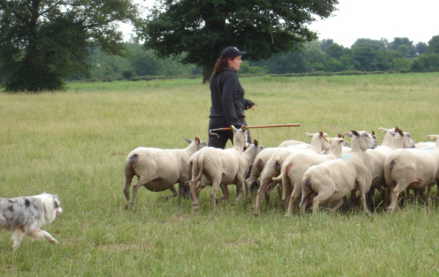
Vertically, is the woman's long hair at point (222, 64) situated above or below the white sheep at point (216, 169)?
above

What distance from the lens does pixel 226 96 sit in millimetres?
9164

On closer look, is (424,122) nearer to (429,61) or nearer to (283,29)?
(283,29)

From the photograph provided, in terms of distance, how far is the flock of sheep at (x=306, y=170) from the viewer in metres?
7.84

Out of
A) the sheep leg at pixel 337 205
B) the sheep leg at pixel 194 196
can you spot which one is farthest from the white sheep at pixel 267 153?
the sheep leg at pixel 337 205

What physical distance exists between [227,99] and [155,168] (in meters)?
1.66

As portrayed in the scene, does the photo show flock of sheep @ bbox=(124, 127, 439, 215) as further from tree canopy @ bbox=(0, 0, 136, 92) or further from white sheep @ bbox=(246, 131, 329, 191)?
tree canopy @ bbox=(0, 0, 136, 92)

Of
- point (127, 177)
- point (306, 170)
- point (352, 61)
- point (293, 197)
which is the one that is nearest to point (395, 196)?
point (306, 170)

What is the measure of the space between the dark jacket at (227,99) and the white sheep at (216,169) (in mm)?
598

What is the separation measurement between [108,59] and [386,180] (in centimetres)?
10714

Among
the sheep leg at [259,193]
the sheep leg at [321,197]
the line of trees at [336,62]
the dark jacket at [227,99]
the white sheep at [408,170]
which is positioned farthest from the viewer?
the line of trees at [336,62]

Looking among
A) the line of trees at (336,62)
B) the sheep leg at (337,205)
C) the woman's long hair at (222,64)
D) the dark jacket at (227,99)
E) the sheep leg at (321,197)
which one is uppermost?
the line of trees at (336,62)

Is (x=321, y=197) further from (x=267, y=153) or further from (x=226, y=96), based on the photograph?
(x=226, y=96)

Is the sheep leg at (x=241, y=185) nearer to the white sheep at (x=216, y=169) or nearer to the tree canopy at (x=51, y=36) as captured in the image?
the white sheep at (x=216, y=169)

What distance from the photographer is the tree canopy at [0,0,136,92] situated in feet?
134
